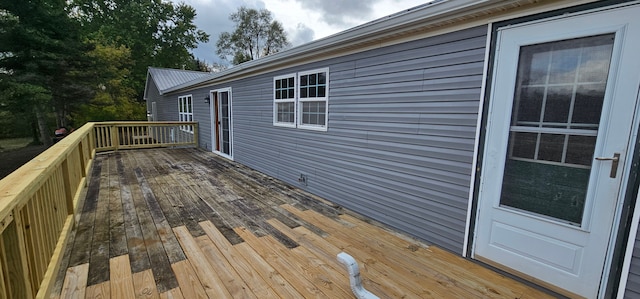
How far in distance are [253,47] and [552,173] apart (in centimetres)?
2472

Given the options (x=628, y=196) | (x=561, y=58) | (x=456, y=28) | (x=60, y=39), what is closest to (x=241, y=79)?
(x=456, y=28)

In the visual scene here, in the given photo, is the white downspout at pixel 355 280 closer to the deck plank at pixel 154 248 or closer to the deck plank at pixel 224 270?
the deck plank at pixel 224 270

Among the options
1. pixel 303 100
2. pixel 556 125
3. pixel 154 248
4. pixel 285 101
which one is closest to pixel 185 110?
pixel 285 101

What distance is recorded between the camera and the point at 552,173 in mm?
1932

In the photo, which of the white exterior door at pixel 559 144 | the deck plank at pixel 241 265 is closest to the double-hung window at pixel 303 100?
the deck plank at pixel 241 265

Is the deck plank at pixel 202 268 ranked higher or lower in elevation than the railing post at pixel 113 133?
lower

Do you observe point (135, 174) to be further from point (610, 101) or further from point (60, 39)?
point (60, 39)

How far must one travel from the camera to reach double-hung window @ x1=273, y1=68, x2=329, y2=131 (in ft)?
12.9

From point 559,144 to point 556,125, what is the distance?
0.13 metres

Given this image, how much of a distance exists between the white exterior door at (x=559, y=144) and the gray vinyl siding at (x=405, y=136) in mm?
224

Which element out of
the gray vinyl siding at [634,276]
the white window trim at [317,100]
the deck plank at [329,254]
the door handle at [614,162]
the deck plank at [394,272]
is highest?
the white window trim at [317,100]

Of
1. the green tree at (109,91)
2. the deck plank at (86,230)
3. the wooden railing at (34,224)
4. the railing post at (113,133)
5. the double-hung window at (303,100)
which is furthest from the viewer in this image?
the green tree at (109,91)

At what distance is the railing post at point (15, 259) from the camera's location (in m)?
1.31

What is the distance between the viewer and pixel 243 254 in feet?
7.89
